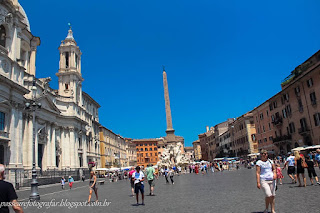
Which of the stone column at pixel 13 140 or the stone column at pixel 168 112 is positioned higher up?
the stone column at pixel 168 112

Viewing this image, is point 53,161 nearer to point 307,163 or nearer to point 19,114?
point 19,114

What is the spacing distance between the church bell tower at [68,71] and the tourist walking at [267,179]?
39.9m

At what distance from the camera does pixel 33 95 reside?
31438 mm

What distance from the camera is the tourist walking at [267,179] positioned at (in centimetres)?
562

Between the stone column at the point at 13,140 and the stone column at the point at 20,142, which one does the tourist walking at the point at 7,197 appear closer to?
the stone column at the point at 13,140

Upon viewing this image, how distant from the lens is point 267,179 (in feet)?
18.9

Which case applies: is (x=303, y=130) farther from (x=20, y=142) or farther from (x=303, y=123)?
(x=20, y=142)

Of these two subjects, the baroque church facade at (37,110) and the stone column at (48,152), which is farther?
the stone column at (48,152)

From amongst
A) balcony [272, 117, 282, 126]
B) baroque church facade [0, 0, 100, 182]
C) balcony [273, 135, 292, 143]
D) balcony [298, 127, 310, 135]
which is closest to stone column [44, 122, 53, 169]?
baroque church facade [0, 0, 100, 182]

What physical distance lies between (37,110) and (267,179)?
31167 mm

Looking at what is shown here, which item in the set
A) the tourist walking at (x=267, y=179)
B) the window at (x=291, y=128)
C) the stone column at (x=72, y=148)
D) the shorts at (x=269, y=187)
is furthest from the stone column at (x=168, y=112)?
the shorts at (x=269, y=187)

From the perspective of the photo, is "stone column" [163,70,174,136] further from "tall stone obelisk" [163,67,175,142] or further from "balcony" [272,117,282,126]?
"balcony" [272,117,282,126]

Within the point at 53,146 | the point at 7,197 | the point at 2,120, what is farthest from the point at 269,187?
the point at 53,146

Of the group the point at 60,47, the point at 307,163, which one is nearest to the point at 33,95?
the point at 60,47
